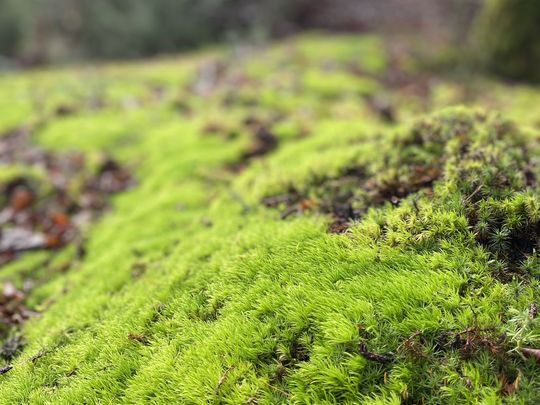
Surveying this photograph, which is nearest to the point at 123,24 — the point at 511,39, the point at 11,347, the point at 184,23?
the point at 184,23

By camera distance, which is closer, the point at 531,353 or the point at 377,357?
the point at 531,353

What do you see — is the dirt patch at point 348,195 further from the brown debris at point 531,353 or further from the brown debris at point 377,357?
the brown debris at point 531,353

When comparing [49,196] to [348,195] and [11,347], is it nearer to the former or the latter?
[11,347]

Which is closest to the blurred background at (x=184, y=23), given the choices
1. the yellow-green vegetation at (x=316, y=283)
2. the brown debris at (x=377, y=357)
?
the yellow-green vegetation at (x=316, y=283)

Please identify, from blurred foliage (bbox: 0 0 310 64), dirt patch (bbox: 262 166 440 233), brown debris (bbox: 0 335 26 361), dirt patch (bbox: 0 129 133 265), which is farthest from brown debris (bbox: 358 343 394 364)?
blurred foliage (bbox: 0 0 310 64)

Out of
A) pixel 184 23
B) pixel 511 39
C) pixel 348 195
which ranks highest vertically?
pixel 184 23

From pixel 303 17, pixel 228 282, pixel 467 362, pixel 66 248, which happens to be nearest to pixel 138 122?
pixel 66 248
